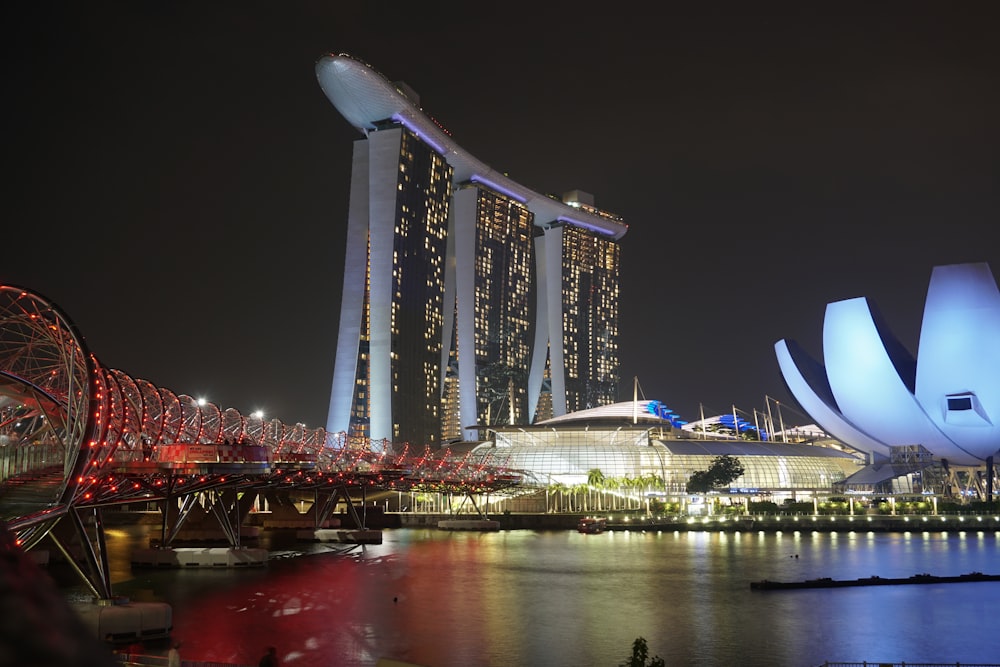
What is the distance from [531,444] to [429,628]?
280ft

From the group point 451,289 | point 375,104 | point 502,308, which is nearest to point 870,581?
point 375,104

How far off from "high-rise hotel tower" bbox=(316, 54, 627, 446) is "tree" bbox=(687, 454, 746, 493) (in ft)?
113

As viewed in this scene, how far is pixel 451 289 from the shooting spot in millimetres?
145750

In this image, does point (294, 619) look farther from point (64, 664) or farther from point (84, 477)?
point (64, 664)

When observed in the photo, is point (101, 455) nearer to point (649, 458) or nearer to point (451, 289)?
point (649, 458)

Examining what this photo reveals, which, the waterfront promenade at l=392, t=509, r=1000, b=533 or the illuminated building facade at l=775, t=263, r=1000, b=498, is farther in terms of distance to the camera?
the illuminated building facade at l=775, t=263, r=1000, b=498

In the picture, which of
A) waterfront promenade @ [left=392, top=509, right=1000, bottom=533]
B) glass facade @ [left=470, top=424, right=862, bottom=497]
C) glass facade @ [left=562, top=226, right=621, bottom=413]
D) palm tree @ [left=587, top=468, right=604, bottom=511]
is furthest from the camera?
glass facade @ [left=562, top=226, right=621, bottom=413]

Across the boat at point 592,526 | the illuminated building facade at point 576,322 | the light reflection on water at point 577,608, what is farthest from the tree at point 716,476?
the illuminated building facade at point 576,322

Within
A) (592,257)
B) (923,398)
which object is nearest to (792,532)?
(923,398)

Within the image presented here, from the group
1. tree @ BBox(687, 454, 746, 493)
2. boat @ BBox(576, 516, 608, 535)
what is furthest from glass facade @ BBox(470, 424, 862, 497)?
boat @ BBox(576, 516, 608, 535)

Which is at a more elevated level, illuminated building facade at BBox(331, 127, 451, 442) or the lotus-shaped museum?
illuminated building facade at BBox(331, 127, 451, 442)

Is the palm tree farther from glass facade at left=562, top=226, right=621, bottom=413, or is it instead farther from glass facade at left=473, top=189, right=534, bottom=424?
glass facade at left=562, top=226, right=621, bottom=413

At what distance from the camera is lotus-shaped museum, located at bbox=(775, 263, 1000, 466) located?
7606cm

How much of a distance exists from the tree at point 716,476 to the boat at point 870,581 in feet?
180
